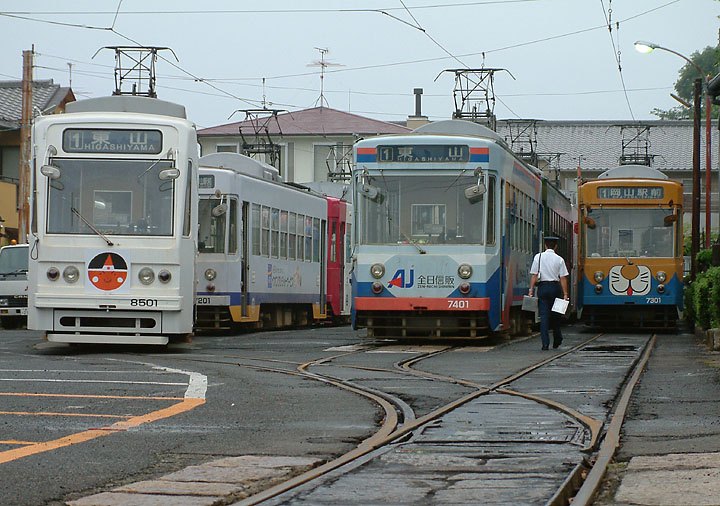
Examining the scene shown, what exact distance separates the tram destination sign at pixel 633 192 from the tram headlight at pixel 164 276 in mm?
12330

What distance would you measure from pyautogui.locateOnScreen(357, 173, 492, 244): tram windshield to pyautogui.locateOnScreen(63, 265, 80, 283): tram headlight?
450 centimetres

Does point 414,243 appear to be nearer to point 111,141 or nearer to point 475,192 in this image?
point 475,192

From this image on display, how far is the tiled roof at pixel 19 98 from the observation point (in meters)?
45.9

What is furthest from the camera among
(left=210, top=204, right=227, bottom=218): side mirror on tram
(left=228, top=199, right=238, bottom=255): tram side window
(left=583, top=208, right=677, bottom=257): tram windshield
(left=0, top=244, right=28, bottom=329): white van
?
(left=0, top=244, right=28, bottom=329): white van

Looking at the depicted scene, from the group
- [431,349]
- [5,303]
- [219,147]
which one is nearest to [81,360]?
[431,349]

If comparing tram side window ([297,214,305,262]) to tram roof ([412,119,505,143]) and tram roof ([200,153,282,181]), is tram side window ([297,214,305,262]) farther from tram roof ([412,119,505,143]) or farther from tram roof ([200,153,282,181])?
tram roof ([412,119,505,143])

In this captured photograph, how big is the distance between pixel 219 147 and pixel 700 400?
2343 inches

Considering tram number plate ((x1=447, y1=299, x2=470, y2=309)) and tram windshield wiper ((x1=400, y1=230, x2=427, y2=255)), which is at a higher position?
tram windshield wiper ((x1=400, y1=230, x2=427, y2=255))

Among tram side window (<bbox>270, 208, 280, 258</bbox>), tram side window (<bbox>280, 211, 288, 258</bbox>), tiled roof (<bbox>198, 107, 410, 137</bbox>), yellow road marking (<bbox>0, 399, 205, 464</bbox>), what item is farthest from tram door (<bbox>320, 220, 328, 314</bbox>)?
tiled roof (<bbox>198, 107, 410, 137</bbox>)

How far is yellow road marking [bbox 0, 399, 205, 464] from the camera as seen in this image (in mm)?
7395

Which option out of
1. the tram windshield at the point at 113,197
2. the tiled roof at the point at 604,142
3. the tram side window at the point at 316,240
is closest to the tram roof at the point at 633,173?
the tram side window at the point at 316,240

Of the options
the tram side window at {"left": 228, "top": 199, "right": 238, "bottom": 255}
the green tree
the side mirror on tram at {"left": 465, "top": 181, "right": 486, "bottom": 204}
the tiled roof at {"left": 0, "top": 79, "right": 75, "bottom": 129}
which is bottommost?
the tram side window at {"left": 228, "top": 199, "right": 238, "bottom": 255}

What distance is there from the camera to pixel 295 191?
26594 mm

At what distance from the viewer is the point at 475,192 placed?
61.3ft
